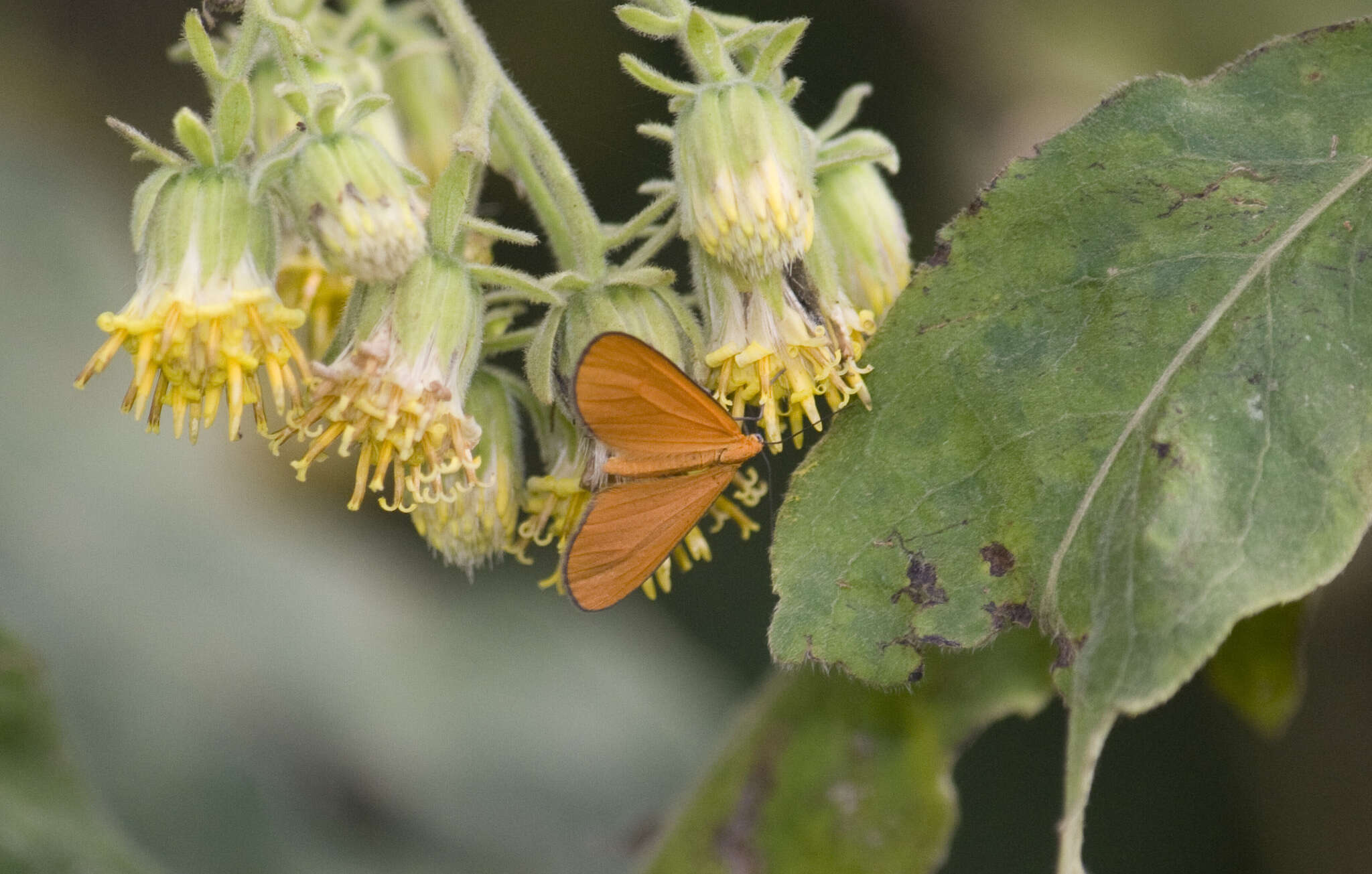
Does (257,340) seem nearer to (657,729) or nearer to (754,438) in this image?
(754,438)

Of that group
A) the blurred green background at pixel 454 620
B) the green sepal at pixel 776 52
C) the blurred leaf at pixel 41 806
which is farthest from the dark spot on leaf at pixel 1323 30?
the blurred leaf at pixel 41 806

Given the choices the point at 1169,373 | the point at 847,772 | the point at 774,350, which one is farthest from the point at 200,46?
the point at 847,772

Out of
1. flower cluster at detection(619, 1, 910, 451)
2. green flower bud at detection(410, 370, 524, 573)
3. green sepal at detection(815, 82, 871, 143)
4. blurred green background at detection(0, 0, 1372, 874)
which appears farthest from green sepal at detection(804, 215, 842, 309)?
blurred green background at detection(0, 0, 1372, 874)

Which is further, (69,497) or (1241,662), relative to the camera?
(69,497)

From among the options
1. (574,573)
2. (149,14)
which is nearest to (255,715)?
(149,14)

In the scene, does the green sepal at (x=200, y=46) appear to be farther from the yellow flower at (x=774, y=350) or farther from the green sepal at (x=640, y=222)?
the yellow flower at (x=774, y=350)

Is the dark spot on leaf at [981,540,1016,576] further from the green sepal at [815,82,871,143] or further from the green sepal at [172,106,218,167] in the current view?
the green sepal at [172,106,218,167]
